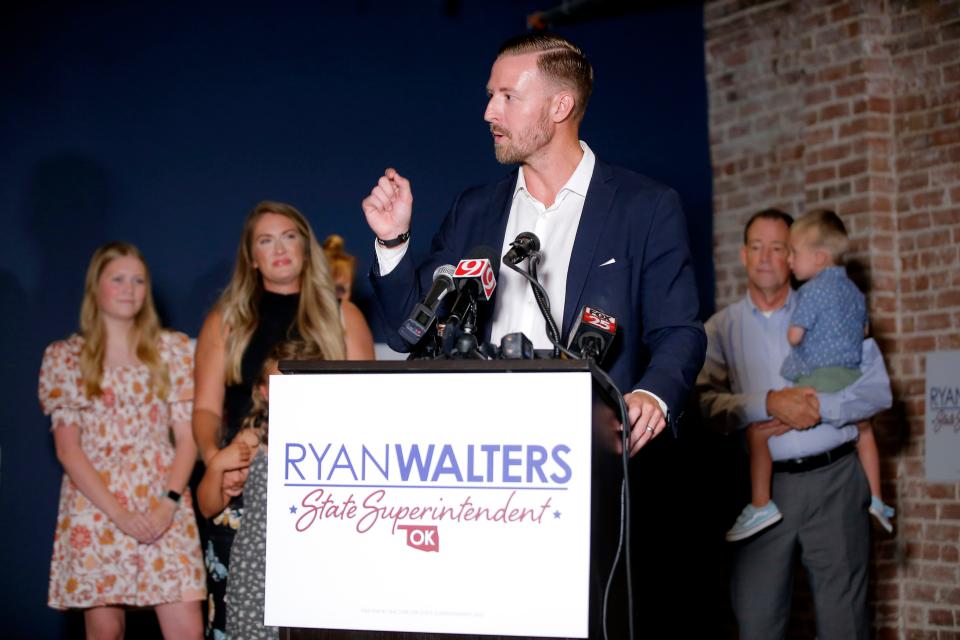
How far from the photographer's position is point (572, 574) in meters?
1.68

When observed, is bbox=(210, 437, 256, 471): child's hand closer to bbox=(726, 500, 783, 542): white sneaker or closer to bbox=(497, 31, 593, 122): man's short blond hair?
bbox=(497, 31, 593, 122): man's short blond hair

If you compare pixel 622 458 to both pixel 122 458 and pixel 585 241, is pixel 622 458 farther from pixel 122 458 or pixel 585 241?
pixel 122 458

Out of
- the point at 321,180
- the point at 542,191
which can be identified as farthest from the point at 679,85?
the point at 542,191

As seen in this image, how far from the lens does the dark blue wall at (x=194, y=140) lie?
14.7ft

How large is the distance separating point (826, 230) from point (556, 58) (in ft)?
6.49

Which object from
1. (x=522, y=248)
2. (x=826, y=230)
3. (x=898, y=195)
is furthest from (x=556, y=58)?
(x=898, y=195)

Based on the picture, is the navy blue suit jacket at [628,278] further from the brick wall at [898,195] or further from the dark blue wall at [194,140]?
the brick wall at [898,195]

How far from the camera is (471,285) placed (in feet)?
6.40

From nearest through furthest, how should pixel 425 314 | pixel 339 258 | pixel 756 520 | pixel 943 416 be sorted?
pixel 425 314
pixel 756 520
pixel 943 416
pixel 339 258

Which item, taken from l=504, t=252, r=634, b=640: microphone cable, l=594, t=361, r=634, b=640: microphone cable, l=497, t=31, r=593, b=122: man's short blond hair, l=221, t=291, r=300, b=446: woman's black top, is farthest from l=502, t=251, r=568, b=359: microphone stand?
l=221, t=291, r=300, b=446: woman's black top

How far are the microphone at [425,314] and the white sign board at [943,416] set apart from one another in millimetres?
3461

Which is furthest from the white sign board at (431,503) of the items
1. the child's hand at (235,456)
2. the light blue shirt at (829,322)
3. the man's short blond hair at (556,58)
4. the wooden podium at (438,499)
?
the light blue shirt at (829,322)

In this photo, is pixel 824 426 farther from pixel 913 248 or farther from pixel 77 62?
pixel 77 62

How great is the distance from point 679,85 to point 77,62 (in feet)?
9.56
